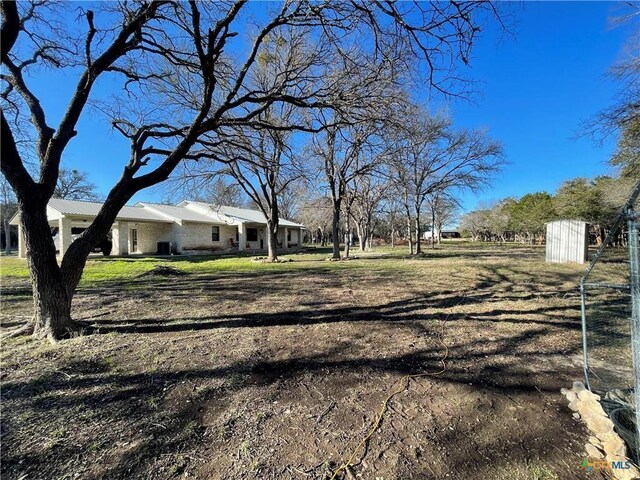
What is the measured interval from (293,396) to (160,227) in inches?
899

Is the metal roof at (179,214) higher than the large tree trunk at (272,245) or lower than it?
higher

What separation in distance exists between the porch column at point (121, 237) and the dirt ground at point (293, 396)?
17.0 meters

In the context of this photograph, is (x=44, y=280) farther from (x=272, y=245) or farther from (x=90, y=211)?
(x=90, y=211)

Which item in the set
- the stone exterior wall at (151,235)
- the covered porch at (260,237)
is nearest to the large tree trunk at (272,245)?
the covered porch at (260,237)

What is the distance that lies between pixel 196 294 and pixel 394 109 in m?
6.16

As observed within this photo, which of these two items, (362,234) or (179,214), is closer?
(179,214)

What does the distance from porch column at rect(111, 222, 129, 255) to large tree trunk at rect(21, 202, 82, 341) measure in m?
18.3

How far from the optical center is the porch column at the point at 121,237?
19.7m

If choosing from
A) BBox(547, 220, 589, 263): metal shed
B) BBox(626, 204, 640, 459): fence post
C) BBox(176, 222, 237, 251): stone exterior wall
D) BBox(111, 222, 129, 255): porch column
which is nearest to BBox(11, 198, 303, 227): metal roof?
BBox(176, 222, 237, 251): stone exterior wall

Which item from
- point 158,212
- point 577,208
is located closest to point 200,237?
point 158,212

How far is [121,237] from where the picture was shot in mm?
19781

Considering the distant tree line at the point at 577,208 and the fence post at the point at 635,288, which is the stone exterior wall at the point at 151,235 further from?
the distant tree line at the point at 577,208

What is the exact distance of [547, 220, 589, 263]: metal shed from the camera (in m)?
12.8

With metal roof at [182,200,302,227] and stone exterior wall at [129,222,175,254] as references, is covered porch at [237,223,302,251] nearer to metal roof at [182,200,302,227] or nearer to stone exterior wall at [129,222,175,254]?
metal roof at [182,200,302,227]
